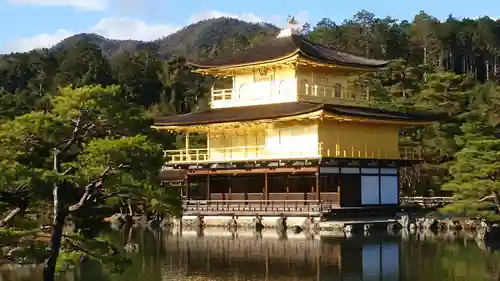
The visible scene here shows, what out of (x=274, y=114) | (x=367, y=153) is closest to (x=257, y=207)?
(x=274, y=114)

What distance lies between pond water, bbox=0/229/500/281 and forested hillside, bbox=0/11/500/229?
752 cm

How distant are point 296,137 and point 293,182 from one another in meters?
2.08

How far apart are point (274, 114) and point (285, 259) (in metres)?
13.7

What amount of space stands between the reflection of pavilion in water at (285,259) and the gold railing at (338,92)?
1086 cm

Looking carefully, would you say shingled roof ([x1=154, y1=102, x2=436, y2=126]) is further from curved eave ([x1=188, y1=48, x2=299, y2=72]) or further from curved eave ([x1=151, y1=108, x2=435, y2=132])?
curved eave ([x1=188, y1=48, x2=299, y2=72])

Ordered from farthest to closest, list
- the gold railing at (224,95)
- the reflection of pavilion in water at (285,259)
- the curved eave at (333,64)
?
the gold railing at (224,95), the curved eave at (333,64), the reflection of pavilion in water at (285,259)

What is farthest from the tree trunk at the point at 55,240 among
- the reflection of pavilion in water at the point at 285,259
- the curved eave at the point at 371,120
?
the curved eave at the point at 371,120

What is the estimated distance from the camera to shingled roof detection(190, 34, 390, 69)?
3794cm

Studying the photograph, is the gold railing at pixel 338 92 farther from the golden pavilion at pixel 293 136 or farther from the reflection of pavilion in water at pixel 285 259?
the reflection of pavilion in water at pixel 285 259

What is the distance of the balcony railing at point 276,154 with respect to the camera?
3578cm

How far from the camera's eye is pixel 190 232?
34.0m

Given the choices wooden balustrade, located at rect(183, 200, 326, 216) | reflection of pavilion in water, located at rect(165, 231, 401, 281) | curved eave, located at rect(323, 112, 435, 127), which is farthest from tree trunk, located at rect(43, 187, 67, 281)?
curved eave, located at rect(323, 112, 435, 127)

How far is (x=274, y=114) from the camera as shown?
36.2 metres

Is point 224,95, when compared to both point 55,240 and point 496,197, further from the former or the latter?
point 55,240
